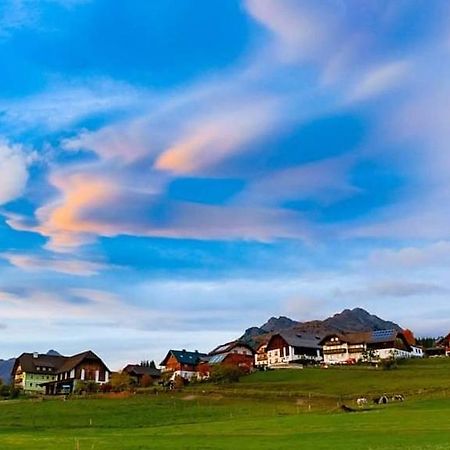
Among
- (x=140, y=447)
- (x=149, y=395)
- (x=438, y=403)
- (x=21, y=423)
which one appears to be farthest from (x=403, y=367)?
(x=140, y=447)

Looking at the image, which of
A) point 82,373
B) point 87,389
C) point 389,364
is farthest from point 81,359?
point 389,364

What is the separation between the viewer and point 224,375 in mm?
152000

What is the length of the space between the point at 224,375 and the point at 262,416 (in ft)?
232

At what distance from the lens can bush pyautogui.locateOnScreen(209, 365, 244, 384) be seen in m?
151

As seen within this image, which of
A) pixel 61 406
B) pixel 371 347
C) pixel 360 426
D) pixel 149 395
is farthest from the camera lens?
pixel 371 347

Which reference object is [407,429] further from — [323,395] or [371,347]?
[371,347]

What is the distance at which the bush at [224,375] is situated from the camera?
151375 millimetres

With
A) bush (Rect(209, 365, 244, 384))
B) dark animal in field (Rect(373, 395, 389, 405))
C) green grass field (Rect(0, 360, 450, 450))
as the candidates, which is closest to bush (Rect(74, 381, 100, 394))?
green grass field (Rect(0, 360, 450, 450))

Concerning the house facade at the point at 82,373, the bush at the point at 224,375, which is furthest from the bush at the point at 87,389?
the house facade at the point at 82,373

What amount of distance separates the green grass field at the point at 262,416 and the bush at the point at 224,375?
293 centimetres

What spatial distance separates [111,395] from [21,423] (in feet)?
137

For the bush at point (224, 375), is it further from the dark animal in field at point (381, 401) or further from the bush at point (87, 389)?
the dark animal in field at point (381, 401)

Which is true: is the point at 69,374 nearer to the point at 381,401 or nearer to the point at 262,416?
the point at 262,416

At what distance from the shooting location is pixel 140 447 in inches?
1884
